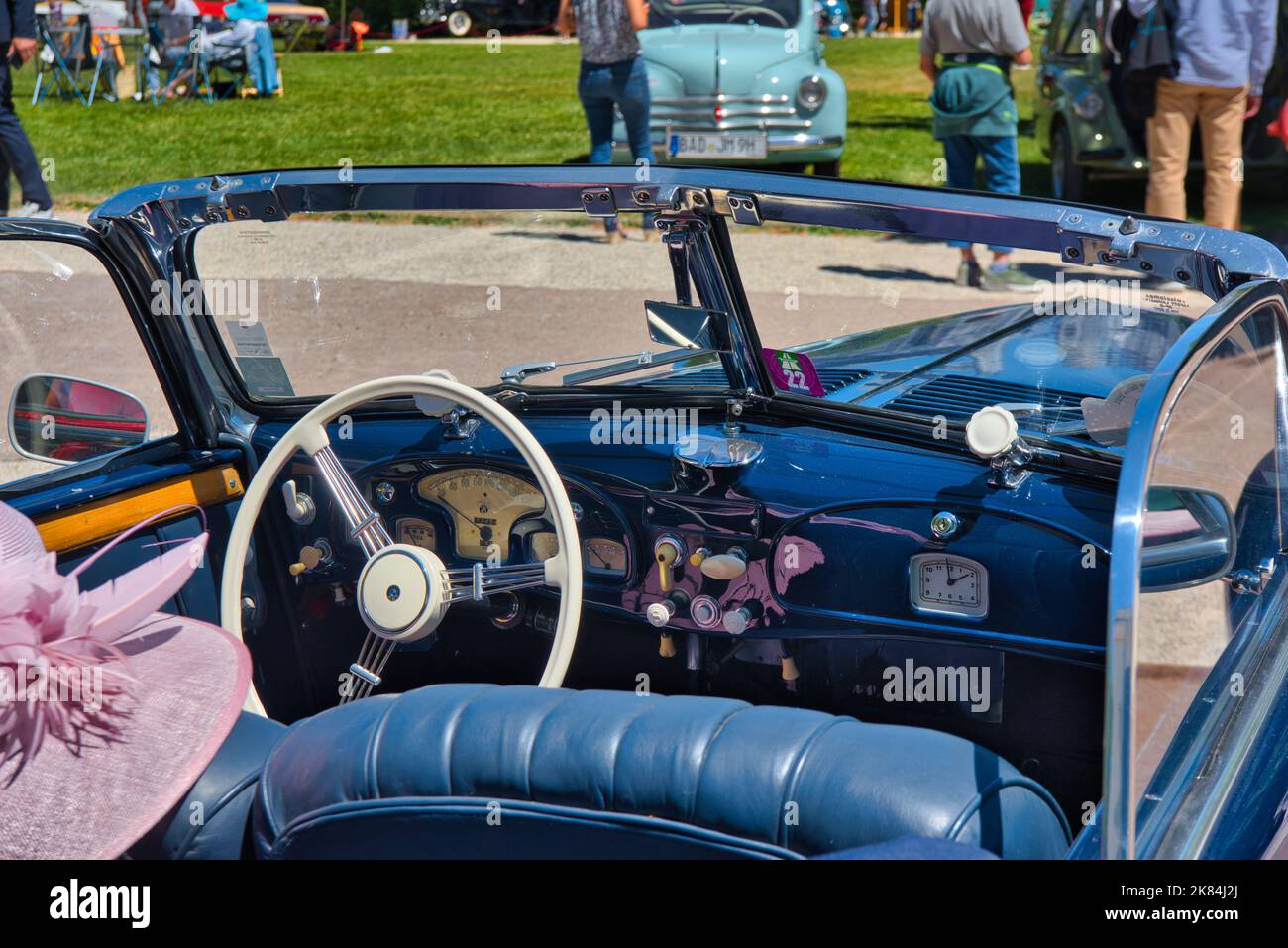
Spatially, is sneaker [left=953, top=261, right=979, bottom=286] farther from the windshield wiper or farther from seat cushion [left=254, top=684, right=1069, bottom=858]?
seat cushion [left=254, top=684, right=1069, bottom=858]

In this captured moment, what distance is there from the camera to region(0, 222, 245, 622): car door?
8.07 ft

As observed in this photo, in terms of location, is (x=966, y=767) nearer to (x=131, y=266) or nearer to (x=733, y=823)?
(x=733, y=823)

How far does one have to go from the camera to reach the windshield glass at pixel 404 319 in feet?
8.96

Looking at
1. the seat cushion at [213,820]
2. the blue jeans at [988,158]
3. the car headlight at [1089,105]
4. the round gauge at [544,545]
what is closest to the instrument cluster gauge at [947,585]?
the round gauge at [544,545]

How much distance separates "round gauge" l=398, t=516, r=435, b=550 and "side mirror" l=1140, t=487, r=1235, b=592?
142 cm

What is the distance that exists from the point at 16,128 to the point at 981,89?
565cm

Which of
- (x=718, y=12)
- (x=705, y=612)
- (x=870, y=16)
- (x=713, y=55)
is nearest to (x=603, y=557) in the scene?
(x=705, y=612)

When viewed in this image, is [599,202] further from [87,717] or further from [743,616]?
[87,717]

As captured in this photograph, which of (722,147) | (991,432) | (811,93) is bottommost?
(991,432)

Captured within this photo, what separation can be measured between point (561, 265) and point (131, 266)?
109 cm

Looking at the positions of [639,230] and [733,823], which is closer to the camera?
[733,823]

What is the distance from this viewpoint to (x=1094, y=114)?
8273 mm

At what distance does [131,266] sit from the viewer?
8.54 ft
